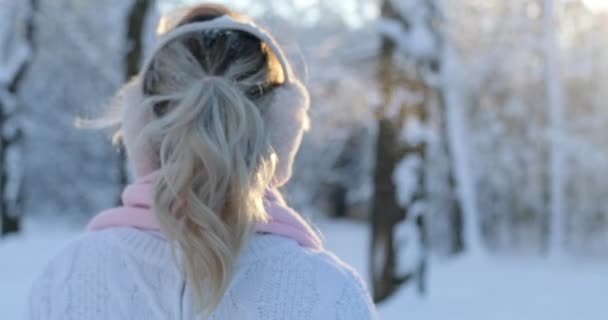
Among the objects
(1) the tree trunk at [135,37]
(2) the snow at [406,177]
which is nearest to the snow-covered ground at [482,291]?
(2) the snow at [406,177]

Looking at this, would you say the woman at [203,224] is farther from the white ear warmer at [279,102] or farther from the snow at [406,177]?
the snow at [406,177]

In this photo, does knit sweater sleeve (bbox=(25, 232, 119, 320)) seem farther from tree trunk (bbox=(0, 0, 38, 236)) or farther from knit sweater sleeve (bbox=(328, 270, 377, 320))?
tree trunk (bbox=(0, 0, 38, 236))

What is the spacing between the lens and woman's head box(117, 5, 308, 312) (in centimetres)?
126

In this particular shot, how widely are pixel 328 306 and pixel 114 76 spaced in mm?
14977

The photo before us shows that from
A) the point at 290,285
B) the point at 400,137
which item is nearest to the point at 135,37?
the point at 400,137

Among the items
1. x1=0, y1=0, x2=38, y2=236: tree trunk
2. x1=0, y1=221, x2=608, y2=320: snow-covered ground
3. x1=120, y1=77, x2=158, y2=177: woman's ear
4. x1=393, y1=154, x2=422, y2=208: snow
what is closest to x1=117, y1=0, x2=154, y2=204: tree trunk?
x1=0, y1=221, x2=608, y2=320: snow-covered ground

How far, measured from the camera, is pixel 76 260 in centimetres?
134

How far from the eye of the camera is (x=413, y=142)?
Result: 749cm

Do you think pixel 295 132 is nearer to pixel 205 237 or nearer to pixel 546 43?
pixel 205 237

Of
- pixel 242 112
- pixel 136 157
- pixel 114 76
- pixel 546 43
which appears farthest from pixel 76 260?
pixel 114 76

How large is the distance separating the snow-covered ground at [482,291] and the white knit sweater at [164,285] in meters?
5.84

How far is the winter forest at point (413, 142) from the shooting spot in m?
7.52

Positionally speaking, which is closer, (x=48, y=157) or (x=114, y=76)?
(x=114, y=76)

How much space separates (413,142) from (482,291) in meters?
1.87
